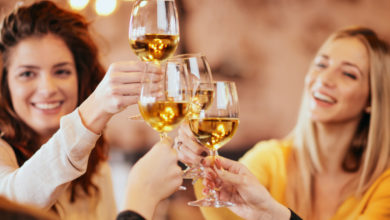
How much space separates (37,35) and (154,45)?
0.77 metres

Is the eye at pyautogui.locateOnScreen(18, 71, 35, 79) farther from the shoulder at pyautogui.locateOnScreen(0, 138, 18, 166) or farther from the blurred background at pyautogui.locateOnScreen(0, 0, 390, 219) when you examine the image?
the blurred background at pyautogui.locateOnScreen(0, 0, 390, 219)

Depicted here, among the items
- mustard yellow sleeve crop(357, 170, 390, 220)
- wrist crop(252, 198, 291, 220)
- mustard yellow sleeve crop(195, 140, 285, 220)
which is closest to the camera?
wrist crop(252, 198, 291, 220)

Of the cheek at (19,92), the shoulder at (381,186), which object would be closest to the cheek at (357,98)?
the shoulder at (381,186)

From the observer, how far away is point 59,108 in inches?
68.2

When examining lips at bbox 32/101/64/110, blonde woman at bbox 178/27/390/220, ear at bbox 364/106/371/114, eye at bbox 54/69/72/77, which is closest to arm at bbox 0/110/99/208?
lips at bbox 32/101/64/110

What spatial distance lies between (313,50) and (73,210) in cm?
245

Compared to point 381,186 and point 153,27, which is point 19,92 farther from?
point 381,186

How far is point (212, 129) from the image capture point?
128cm

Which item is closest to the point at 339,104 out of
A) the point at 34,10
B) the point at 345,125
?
the point at 345,125

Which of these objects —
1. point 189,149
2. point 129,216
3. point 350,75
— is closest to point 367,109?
point 350,75

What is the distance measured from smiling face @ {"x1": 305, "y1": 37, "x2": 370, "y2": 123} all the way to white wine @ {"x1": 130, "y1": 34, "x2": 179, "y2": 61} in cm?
124

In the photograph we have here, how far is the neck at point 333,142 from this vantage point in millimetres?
2330

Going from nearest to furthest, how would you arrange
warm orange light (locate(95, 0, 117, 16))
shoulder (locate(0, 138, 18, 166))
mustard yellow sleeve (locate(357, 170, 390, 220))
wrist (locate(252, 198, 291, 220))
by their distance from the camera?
wrist (locate(252, 198, 291, 220)), shoulder (locate(0, 138, 18, 166)), mustard yellow sleeve (locate(357, 170, 390, 220)), warm orange light (locate(95, 0, 117, 16))

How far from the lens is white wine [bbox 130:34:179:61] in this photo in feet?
3.82
